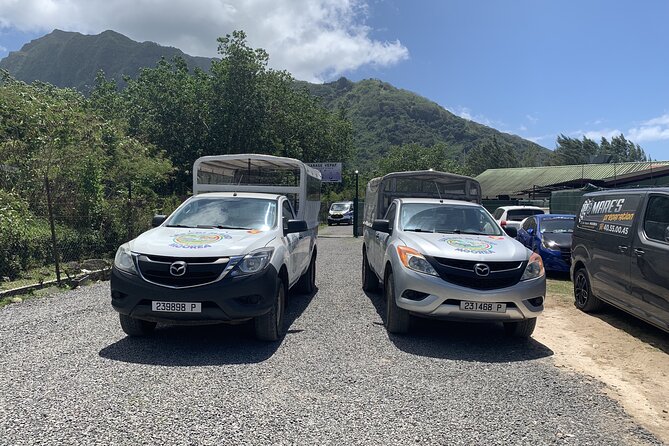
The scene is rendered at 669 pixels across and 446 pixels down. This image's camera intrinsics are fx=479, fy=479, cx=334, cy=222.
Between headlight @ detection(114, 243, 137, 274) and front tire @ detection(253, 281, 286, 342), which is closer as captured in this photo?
headlight @ detection(114, 243, 137, 274)

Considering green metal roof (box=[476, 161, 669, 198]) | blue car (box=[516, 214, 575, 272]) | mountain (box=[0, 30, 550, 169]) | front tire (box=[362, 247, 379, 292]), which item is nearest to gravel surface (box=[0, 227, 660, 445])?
front tire (box=[362, 247, 379, 292])

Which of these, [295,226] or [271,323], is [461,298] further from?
[295,226]

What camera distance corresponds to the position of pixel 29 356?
4.99m

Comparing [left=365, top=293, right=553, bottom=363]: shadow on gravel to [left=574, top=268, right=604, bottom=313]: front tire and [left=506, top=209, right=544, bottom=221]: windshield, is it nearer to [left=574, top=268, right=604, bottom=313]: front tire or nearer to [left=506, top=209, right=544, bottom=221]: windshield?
[left=574, top=268, right=604, bottom=313]: front tire

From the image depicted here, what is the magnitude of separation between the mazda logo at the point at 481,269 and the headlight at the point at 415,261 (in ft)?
1.52

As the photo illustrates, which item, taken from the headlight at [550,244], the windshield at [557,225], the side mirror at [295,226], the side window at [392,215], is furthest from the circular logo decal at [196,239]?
the windshield at [557,225]

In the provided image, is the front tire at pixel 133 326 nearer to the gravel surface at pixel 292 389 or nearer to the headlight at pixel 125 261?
the gravel surface at pixel 292 389

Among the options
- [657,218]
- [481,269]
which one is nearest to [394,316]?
[481,269]

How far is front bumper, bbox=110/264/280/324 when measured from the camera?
495 centimetres

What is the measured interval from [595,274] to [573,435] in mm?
4310

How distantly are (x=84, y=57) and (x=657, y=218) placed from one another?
201892 mm

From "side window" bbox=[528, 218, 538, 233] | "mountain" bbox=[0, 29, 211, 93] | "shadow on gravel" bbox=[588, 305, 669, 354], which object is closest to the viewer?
"shadow on gravel" bbox=[588, 305, 669, 354]

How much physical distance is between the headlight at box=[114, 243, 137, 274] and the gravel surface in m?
0.89

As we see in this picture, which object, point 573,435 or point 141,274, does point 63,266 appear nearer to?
point 141,274
